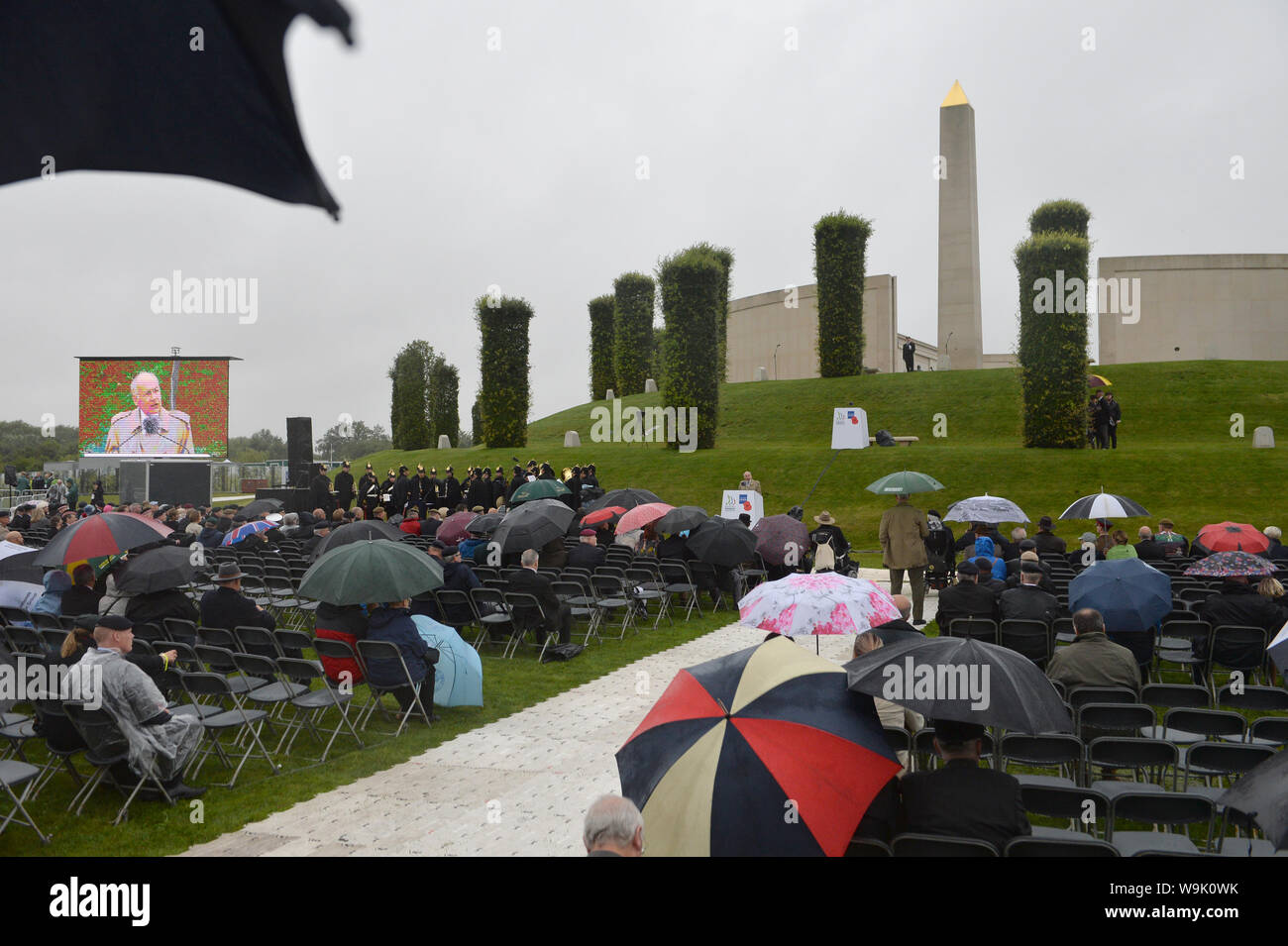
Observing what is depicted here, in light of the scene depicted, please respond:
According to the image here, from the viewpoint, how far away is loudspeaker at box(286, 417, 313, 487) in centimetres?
2720

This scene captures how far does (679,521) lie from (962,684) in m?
10.4

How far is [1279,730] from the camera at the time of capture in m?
5.91

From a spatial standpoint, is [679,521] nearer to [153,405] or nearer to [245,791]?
[245,791]

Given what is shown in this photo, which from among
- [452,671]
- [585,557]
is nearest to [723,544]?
[585,557]

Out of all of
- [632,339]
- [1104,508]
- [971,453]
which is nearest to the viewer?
[1104,508]

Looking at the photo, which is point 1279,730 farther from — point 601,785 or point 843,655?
point 843,655

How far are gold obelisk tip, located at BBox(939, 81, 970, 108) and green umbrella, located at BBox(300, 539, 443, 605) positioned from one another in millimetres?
34244

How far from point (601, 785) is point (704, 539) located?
7.30 metres

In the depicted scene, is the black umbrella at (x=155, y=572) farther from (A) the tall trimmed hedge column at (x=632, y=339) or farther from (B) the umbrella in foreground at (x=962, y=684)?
(A) the tall trimmed hedge column at (x=632, y=339)

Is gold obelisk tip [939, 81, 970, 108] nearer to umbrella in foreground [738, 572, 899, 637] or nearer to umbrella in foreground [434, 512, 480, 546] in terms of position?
umbrella in foreground [434, 512, 480, 546]

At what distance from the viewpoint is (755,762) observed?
3727 millimetres

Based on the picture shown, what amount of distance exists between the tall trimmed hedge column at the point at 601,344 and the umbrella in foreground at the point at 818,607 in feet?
141

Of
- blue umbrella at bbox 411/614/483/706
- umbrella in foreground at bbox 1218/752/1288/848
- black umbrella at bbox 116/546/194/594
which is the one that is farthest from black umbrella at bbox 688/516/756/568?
umbrella in foreground at bbox 1218/752/1288/848
